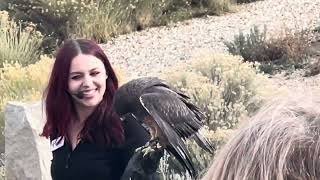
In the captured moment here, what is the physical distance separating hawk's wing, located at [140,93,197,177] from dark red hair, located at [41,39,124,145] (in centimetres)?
59

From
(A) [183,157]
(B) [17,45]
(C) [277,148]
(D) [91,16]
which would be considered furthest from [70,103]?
(D) [91,16]

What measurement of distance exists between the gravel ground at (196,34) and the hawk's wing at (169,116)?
795 cm

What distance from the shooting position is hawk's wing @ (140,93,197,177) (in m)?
2.83

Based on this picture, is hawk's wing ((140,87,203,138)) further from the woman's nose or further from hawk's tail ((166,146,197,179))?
the woman's nose

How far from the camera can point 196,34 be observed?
1405cm

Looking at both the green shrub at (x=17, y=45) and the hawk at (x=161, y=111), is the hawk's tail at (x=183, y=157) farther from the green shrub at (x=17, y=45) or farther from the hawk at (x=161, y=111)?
the green shrub at (x=17, y=45)

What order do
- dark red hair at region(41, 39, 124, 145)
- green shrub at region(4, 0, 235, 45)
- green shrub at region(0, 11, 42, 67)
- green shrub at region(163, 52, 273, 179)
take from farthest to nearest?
green shrub at region(4, 0, 235, 45)
green shrub at region(0, 11, 42, 67)
green shrub at region(163, 52, 273, 179)
dark red hair at region(41, 39, 124, 145)

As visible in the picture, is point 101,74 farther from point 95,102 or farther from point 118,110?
point 118,110

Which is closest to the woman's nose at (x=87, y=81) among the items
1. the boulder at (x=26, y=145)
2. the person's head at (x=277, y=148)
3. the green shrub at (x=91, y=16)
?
the person's head at (x=277, y=148)

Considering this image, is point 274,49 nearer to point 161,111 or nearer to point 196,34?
point 196,34

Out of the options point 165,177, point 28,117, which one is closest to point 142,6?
point 28,117

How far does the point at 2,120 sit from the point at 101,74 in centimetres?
400

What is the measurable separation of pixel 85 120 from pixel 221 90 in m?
3.05

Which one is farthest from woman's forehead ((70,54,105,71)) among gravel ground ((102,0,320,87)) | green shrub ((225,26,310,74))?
gravel ground ((102,0,320,87))
